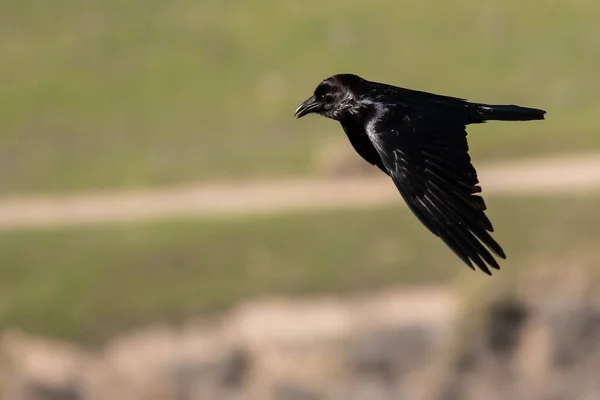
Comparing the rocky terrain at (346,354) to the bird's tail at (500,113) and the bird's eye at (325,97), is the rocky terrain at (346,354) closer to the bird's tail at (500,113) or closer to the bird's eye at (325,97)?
the bird's tail at (500,113)

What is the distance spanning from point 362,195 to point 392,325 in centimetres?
901

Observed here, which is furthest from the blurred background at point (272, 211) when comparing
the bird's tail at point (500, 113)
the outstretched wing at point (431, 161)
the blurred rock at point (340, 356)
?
the outstretched wing at point (431, 161)

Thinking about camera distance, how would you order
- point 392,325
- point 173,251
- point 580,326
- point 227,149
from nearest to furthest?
point 580,326, point 392,325, point 173,251, point 227,149

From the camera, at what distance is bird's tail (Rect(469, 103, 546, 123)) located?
7812 mm

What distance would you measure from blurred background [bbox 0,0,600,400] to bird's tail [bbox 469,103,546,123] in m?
8.19

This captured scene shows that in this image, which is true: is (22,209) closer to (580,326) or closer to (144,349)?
(144,349)

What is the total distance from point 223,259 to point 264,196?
17.2 ft

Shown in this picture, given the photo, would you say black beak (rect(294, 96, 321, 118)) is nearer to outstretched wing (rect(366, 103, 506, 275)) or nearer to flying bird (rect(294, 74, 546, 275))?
flying bird (rect(294, 74, 546, 275))

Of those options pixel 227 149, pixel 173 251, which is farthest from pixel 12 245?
pixel 227 149

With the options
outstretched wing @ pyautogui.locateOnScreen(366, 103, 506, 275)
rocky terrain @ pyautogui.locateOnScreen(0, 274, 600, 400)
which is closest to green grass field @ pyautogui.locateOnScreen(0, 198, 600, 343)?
rocky terrain @ pyautogui.locateOnScreen(0, 274, 600, 400)

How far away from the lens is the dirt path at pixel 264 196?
29.0m

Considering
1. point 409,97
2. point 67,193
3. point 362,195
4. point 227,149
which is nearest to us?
point 409,97

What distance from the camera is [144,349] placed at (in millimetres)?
21828

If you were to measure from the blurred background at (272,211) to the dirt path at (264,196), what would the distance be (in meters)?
0.10
